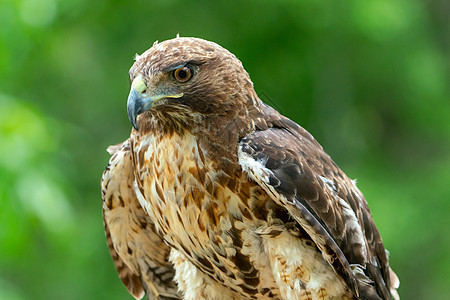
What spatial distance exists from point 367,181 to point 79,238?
3.83 m

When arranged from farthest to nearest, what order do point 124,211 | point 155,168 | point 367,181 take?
point 367,181
point 124,211
point 155,168

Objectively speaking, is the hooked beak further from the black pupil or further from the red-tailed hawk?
the black pupil

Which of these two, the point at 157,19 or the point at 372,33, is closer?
the point at 372,33

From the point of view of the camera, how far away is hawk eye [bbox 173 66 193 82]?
138 inches

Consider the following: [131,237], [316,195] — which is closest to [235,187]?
[316,195]

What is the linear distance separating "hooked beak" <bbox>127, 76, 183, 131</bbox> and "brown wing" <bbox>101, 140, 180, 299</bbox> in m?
0.73

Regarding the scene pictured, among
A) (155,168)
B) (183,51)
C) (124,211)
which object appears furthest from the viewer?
(124,211)

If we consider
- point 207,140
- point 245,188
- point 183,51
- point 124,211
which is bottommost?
point 124,211

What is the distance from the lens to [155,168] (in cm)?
380

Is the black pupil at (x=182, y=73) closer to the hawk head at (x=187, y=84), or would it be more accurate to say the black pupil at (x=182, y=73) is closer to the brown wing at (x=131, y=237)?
the hawk head at (x=187, y=84)

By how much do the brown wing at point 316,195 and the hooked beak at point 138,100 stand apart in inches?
21.9

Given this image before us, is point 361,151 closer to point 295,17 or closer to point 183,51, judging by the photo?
point 295,17

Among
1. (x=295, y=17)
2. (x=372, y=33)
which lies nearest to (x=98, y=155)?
(x=295, y=17)

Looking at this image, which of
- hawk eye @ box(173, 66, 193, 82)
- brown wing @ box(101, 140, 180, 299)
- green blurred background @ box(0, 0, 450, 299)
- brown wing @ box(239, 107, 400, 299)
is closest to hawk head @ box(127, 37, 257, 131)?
hawk eye @ box(173, 66, 193, 82)
